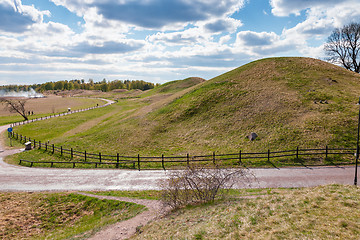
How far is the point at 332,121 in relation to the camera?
3070cm

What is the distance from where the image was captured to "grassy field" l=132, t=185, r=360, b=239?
9.32 m

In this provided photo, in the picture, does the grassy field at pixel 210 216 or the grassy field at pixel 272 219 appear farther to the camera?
the grassy field at pixel 210 216

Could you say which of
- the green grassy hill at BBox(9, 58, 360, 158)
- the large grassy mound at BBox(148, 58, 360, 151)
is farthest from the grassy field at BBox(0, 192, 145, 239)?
the large grassy mound at BBox(148, 58, 360, 151)

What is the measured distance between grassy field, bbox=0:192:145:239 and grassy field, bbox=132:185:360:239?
4.02 metres

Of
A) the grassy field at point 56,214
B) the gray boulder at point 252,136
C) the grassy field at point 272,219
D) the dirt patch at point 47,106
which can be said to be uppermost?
the dirt patch at point 47,106

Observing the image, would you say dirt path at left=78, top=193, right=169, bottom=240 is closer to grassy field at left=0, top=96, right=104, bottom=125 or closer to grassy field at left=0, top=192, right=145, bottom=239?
grassy field at left=0, top=192, right=145, bottom=239

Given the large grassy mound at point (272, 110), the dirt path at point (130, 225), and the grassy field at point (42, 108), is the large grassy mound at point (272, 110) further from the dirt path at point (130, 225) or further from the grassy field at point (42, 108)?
the grassy field at point (42, 108)

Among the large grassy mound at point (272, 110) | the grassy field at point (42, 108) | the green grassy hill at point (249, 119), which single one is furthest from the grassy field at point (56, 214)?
the grassy field at point (42, 108)

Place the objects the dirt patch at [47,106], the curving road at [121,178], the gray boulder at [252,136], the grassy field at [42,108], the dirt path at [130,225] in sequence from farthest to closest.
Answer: the dirt patch at [47,106]
the grassy field at [42,108]
the gray boulder at [252,136]
the curving road at [121,178]
the dirt path at [130,225]

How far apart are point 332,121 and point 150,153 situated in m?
27.0

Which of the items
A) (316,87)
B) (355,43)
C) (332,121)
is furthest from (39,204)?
(355,43)

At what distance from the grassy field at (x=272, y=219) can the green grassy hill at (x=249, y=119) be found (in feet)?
50.9

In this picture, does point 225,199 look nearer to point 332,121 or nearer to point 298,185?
point 298,185

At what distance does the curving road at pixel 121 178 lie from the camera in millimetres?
19359
